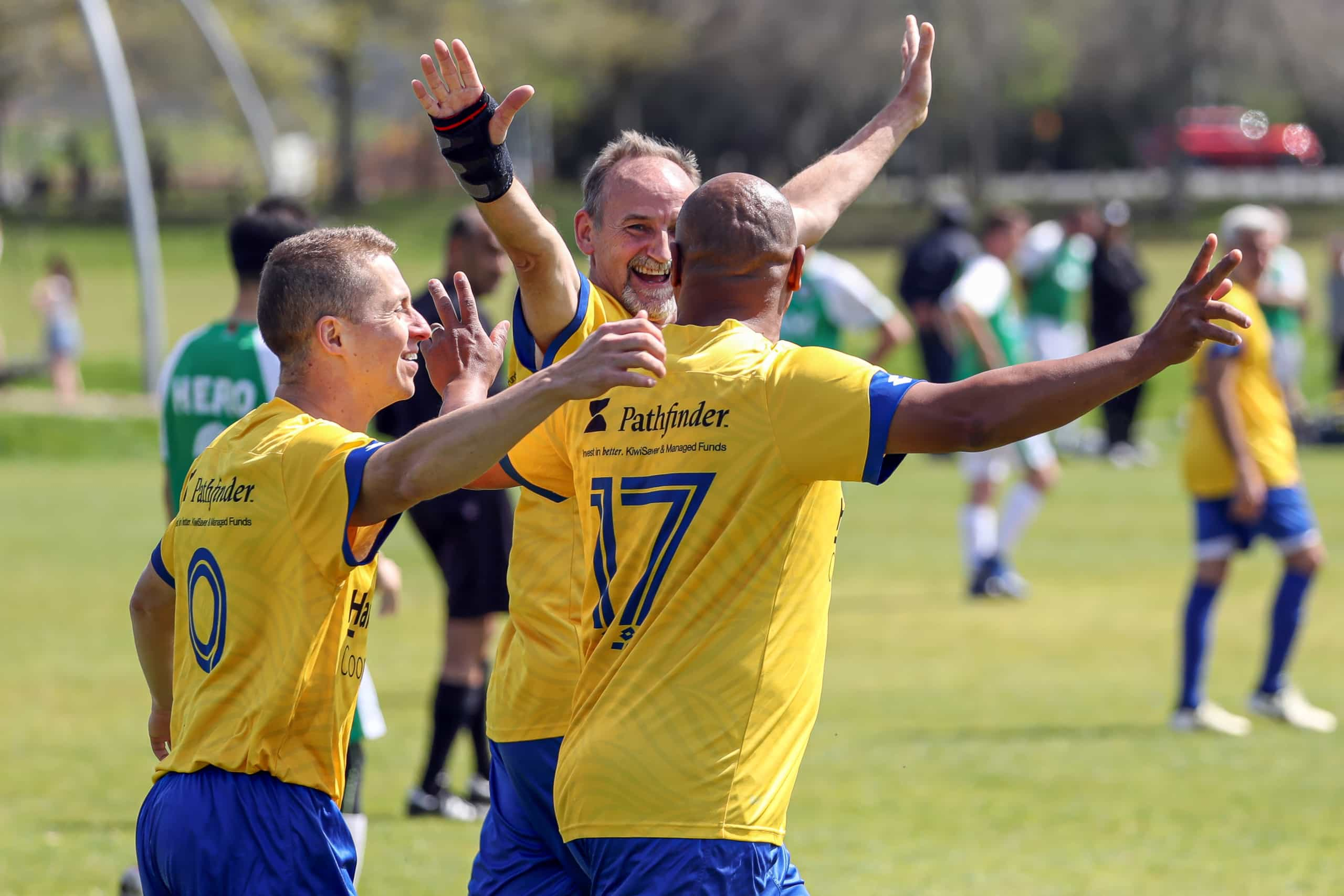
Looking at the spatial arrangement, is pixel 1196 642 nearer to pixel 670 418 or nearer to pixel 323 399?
pixel 670 418

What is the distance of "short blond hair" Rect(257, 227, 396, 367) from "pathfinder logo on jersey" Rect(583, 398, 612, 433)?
0.52m

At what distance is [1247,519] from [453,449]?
21.2ft

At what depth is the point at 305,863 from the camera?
3547 mm

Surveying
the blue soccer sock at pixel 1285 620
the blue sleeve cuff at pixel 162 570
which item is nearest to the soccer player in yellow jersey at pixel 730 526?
the blue sleeve cuff at pixel 162 570

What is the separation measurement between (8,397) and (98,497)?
24.6 feet

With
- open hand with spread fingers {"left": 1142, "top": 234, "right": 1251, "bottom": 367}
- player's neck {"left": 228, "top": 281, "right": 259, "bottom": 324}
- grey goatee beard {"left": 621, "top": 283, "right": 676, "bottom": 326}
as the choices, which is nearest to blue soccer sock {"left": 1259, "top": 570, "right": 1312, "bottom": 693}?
player's neck {"left": 228, "top": 281, "right": 259, "bottom": 324}

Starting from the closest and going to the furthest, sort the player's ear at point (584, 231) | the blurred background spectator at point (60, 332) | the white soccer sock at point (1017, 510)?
the player's ear at point (584, 231)
the white soccer sock at point (1017, 510)
the blurred background spectator at point (60, 332)

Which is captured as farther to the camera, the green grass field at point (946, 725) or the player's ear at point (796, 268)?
the green grass field at point (946, 725)

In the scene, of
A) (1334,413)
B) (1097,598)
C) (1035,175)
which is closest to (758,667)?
(1097,598)

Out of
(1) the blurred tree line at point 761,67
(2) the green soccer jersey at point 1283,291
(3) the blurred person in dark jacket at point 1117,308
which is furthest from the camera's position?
(1) the blurred tree line at point 761,67

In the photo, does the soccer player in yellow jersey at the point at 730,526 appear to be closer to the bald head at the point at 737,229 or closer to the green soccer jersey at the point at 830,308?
the bald head at the point at 737,229

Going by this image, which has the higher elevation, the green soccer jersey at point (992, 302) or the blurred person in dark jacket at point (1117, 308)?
the green soccer jersey at point (992, 302)

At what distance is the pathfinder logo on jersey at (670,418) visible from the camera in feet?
11.1

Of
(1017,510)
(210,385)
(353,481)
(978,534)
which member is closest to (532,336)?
(353,481)
